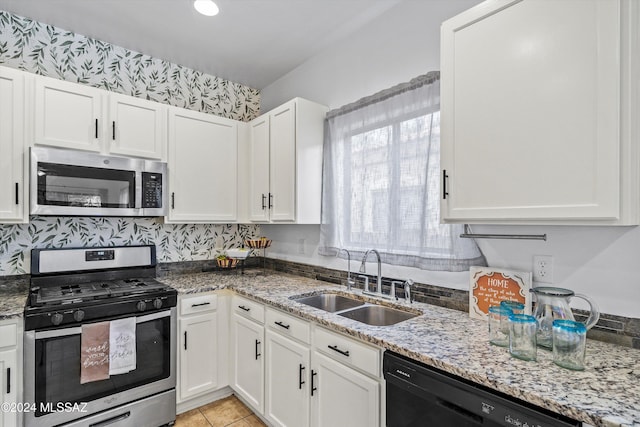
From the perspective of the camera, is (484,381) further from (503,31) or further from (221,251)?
(221,251)

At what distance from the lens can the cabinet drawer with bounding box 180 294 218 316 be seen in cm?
230

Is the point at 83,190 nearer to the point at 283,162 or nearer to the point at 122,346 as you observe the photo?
the point at 122,346

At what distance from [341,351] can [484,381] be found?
2.25ft

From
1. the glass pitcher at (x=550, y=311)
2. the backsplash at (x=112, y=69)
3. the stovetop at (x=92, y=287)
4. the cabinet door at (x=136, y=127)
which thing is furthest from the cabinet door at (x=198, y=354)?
the glass pitcher at (x=550, y=311)

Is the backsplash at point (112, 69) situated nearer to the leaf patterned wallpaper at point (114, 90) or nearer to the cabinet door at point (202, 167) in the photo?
the leaf patterned wallpaper at point (114, 90)

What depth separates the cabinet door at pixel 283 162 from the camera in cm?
251

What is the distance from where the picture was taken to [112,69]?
2.65 meters

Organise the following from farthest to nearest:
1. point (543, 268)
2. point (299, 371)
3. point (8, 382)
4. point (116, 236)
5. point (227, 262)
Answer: point (227, 262)
point (116, 236)
point (299, 371)
point (8, 382)
point (543, 268)

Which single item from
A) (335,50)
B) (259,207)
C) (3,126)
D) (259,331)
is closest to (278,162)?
(259,207)

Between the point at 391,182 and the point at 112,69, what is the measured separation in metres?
2.40

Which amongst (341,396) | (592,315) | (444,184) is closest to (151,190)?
(341,396)

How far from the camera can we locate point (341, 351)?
1568 millimetres

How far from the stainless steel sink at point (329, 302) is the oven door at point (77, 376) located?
932mm

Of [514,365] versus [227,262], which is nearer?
[514,365]
